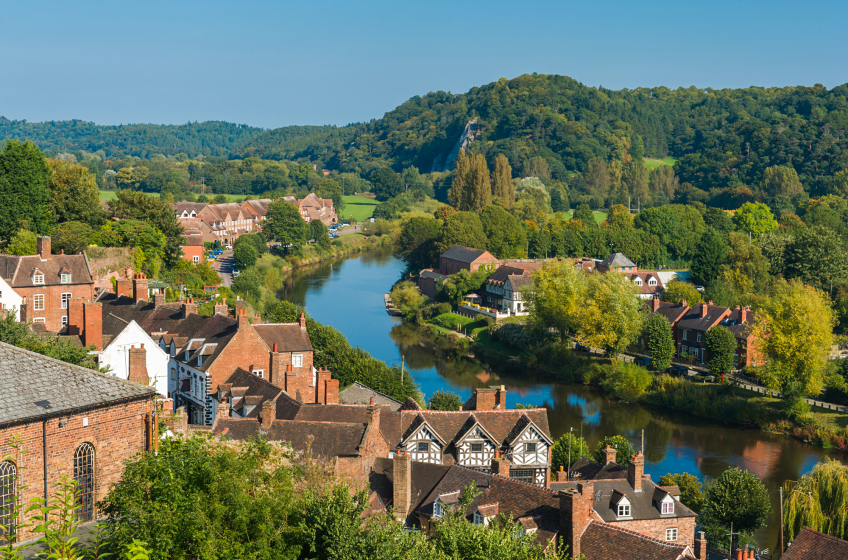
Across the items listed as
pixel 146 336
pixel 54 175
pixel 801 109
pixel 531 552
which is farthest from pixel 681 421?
pixel 801 109

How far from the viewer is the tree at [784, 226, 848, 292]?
66.1 metres

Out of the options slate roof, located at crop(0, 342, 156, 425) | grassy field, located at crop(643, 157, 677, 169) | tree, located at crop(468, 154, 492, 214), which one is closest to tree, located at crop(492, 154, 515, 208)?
tree, located at crop(468, 154, 492, 214)

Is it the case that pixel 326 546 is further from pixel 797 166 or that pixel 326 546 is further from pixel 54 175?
pixel 797 166

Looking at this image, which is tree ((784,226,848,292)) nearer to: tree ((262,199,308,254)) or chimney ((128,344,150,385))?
tree ((262,199,308,254))

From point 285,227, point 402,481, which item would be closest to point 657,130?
point 285,227

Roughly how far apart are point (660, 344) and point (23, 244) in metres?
33.1

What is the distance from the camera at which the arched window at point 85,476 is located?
13937 mm

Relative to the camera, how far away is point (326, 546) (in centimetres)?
1221

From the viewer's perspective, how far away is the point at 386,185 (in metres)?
148

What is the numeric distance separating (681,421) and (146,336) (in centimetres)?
2552

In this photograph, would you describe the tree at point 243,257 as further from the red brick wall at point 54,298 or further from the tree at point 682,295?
the red brick wall at point 54,298

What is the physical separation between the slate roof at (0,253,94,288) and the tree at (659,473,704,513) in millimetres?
25996

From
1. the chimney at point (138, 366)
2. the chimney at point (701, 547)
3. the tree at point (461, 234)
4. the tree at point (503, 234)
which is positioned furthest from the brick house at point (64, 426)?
the tree at point (503, 234)

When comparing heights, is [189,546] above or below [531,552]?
above
